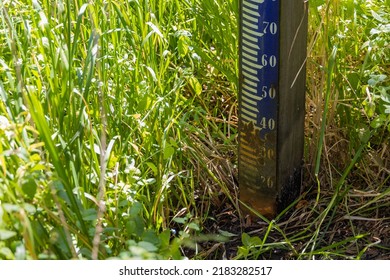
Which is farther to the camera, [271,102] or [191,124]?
[191,124]

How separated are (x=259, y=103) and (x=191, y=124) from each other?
0.48 metres

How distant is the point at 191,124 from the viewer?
10.5ft

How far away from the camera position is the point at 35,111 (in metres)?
2.22

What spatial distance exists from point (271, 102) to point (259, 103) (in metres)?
0.04

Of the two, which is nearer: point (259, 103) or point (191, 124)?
point (259, 103)


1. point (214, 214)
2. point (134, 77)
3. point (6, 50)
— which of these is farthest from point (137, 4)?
point (214, 214)

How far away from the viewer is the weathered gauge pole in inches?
105

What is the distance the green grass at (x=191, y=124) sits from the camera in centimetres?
257

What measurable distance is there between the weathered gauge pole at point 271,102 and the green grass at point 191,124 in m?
0.08

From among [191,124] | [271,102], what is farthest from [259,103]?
[191,124]

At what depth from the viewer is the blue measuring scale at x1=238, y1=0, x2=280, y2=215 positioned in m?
2.65

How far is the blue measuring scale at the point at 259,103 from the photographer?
2654 millimetres

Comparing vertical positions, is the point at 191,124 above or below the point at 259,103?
below

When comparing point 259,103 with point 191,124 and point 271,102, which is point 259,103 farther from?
point 191,124
